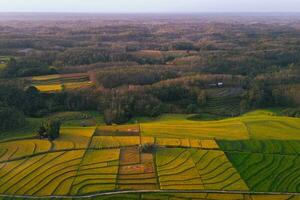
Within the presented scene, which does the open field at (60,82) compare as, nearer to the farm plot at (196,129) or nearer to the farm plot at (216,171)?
the farm plot at (196,129)

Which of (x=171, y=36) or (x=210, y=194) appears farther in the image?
(x=171, y=36)

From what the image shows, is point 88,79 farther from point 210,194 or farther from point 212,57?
point 210,194

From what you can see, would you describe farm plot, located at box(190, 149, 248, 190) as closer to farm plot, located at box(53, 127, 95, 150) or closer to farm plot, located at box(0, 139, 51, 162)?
farm plot, located at box(53, 127, 95, 150)

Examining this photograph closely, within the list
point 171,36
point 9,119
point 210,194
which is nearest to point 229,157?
point 210,194

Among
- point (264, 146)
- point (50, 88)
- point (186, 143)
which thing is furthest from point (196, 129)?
point (50, 88)

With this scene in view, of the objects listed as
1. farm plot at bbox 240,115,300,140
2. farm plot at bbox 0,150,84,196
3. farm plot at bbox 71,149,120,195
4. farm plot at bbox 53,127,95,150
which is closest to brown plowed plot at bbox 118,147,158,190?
farm plot at bbox 71,149,120,195
